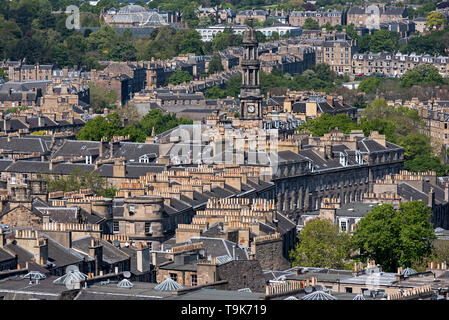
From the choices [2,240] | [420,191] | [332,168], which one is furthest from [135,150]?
[2,240]

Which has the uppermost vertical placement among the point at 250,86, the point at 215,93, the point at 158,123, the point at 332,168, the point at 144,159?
the point at 250,86

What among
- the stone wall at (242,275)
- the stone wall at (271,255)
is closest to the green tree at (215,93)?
the stone wall at (271,255)

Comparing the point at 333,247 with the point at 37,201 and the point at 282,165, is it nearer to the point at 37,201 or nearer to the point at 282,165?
the point at 37,201

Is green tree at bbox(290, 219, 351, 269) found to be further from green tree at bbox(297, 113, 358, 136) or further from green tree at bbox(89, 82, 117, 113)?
green tree at bbox(89, 82, 117, 113)

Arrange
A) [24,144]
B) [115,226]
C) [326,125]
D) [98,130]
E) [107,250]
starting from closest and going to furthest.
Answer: [107,250] < [115,226] < [24,144] < [98,130] < [326,125]

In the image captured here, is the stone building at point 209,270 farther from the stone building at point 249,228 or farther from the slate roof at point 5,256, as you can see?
the slate roof at point 5,256

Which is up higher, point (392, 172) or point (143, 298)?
point (143, 298)

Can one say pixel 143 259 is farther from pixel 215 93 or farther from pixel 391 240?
pixel 215 93
